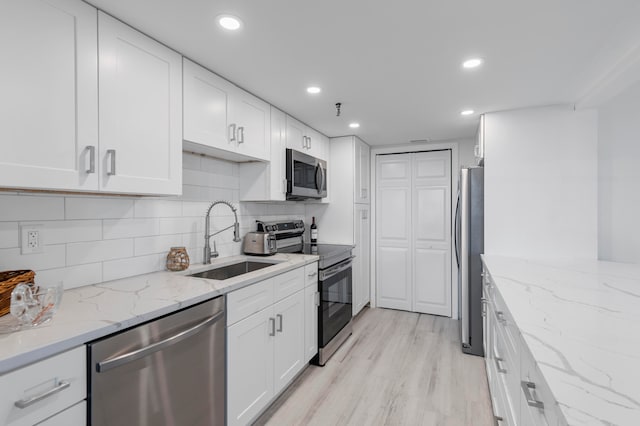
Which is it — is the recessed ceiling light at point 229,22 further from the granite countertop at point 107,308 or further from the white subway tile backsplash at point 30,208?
the granite countertop at point 107,308

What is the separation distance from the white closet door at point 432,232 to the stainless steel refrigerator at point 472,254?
1036 mm

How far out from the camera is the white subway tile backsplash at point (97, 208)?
156 cm

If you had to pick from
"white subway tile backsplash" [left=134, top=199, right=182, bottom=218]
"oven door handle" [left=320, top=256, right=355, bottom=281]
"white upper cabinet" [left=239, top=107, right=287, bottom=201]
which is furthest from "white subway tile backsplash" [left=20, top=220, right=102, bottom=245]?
"oven door handle" [left=320, top=256, right=355, bottom=281]

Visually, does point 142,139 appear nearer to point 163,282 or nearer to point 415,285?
point 163,282

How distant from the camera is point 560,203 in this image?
2.61m

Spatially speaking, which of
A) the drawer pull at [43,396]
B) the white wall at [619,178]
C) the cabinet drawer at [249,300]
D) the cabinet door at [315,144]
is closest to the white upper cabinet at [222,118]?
the cabinet door at [315,144]

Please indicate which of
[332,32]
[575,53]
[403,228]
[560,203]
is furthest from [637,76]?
[403,228]

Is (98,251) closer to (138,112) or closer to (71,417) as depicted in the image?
(138,112)

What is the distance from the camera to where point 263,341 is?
198 centimetres

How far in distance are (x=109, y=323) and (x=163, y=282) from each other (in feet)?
2.00

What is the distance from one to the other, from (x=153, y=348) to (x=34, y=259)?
0.74 metres

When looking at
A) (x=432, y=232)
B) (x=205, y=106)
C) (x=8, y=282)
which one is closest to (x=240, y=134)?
(x=205, y=106)

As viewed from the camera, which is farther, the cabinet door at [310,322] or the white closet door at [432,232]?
the white closet door at [432,232]

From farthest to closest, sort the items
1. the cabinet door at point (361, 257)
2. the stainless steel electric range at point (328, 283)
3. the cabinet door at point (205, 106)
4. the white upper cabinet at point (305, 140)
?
the cabinet door at point (361, 257) → the white upper cabinet at point (305, 140) → the stainless steel electric range at point (328, 283) → the cabinet door at point (205, 106)
